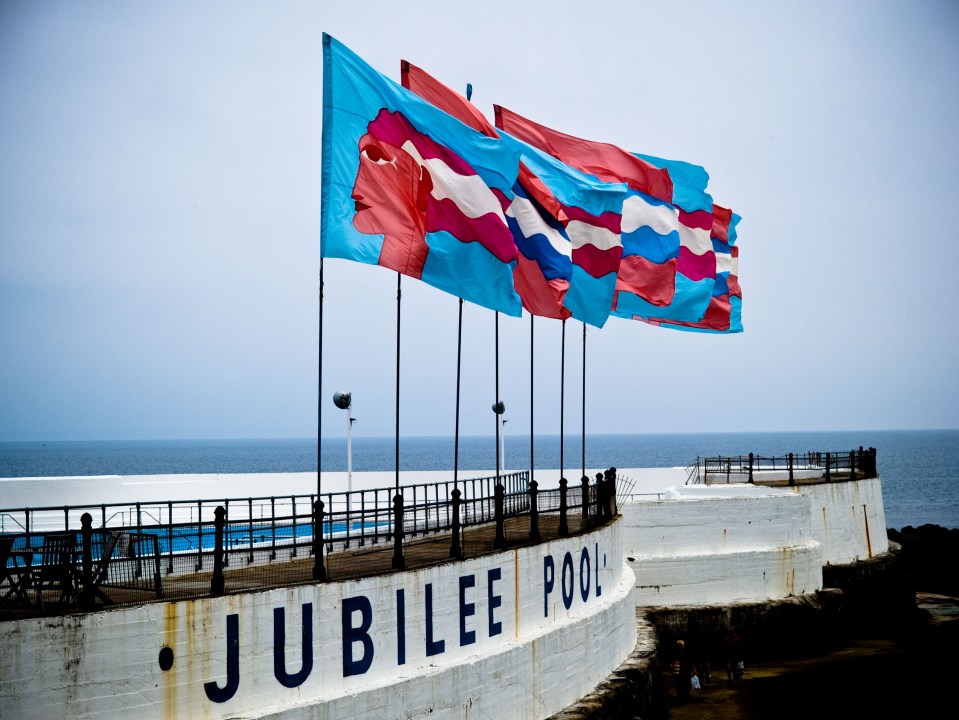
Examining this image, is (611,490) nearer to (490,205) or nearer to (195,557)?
(490,205)

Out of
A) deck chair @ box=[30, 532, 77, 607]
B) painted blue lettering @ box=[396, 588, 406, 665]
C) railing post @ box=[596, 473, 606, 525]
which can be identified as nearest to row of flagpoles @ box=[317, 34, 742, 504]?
painted blue lettering @ box=[396, 588, 406, 665]

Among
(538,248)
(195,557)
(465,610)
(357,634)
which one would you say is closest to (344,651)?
(357,634)

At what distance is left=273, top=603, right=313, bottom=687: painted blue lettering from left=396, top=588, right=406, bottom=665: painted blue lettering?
1531 millimetres

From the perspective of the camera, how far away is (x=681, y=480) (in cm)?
4894

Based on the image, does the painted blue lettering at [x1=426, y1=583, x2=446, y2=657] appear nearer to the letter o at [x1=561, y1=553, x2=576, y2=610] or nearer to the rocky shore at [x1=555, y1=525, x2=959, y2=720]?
the rocky shore at [x1=555, y1=525, x2=959, y2=720]

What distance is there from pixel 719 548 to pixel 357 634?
17517 mm

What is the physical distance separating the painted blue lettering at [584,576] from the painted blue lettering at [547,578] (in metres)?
1.27

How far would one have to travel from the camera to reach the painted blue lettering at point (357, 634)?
12492 mm

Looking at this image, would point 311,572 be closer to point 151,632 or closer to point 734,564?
point 151,632

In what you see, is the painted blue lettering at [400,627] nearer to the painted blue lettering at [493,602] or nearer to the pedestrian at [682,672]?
the painted blue lettering at [493,602]

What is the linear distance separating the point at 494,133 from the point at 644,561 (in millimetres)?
13886

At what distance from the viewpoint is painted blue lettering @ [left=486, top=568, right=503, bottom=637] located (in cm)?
1511

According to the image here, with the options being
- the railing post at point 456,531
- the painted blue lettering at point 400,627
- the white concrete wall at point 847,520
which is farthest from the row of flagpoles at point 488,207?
the white concrete wall at point 847,520

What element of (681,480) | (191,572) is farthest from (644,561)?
(681,480)
